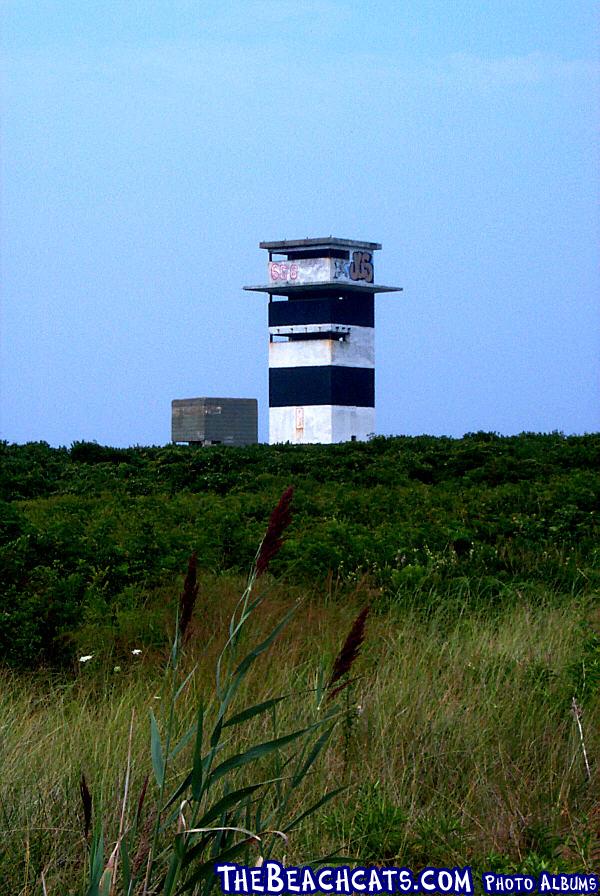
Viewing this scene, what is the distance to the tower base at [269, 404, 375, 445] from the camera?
7200 centimetres

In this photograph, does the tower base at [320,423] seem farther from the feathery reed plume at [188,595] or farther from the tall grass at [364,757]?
the feathery reed plume at [188,595]

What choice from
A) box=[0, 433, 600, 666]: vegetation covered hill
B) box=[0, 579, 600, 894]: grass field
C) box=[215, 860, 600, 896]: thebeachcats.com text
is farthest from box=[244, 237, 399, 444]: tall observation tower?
box=[215, 860, 600, 896]: thebeachcats.com text

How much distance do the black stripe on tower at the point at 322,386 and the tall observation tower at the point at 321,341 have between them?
7 cm

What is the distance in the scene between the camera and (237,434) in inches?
2338

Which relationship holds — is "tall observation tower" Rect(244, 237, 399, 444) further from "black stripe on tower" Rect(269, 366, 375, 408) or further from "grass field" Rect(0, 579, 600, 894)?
"grass field" Rect(0, 579, 600, 894)

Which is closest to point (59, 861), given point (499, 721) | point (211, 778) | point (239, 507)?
point (211, 778)

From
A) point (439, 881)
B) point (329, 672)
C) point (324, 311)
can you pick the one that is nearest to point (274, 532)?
point (439, 881)

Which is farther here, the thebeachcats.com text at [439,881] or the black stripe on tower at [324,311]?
the black stripe on tower at [324,311]

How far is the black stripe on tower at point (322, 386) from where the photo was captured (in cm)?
7200

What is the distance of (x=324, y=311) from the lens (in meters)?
73.4

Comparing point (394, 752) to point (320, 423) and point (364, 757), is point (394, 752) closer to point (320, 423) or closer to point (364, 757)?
point (364, 757)

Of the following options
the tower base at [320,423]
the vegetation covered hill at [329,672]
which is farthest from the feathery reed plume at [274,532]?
the tower base at [320,423]

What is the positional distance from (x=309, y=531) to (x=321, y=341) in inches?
2405

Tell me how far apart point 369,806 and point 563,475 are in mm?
13658
